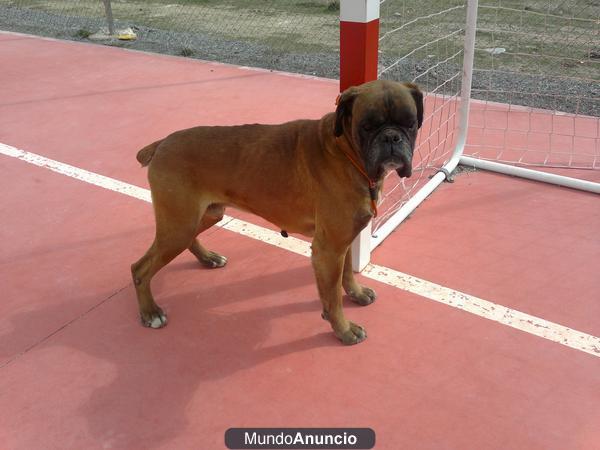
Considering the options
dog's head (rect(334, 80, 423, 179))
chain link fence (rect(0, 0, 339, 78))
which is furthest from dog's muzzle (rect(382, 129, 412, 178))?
chain link fence (rect(0, 0, 339, 78))

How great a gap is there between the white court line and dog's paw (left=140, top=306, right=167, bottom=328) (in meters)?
1.06

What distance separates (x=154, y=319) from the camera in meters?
3.12

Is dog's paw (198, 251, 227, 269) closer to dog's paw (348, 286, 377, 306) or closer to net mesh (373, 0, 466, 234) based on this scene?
dog's paw (348, 286, 377, 306)

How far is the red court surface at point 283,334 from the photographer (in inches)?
98.2

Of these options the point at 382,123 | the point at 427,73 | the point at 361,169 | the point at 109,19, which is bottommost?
the point at 427,73

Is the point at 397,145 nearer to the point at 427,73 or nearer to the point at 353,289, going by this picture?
the point at 353,289

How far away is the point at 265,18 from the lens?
11016mm

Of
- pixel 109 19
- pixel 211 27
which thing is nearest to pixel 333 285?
pixel 109 19

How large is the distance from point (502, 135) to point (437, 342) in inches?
127

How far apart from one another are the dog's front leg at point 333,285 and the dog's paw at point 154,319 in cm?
95

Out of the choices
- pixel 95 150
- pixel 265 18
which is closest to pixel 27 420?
pixel 95 150

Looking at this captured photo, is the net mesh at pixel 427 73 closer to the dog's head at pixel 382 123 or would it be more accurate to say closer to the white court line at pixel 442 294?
the white court line at pixel 442 294

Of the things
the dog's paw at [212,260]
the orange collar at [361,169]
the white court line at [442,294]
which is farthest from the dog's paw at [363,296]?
the dog's paw at [212,260]

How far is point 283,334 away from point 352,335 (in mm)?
399
